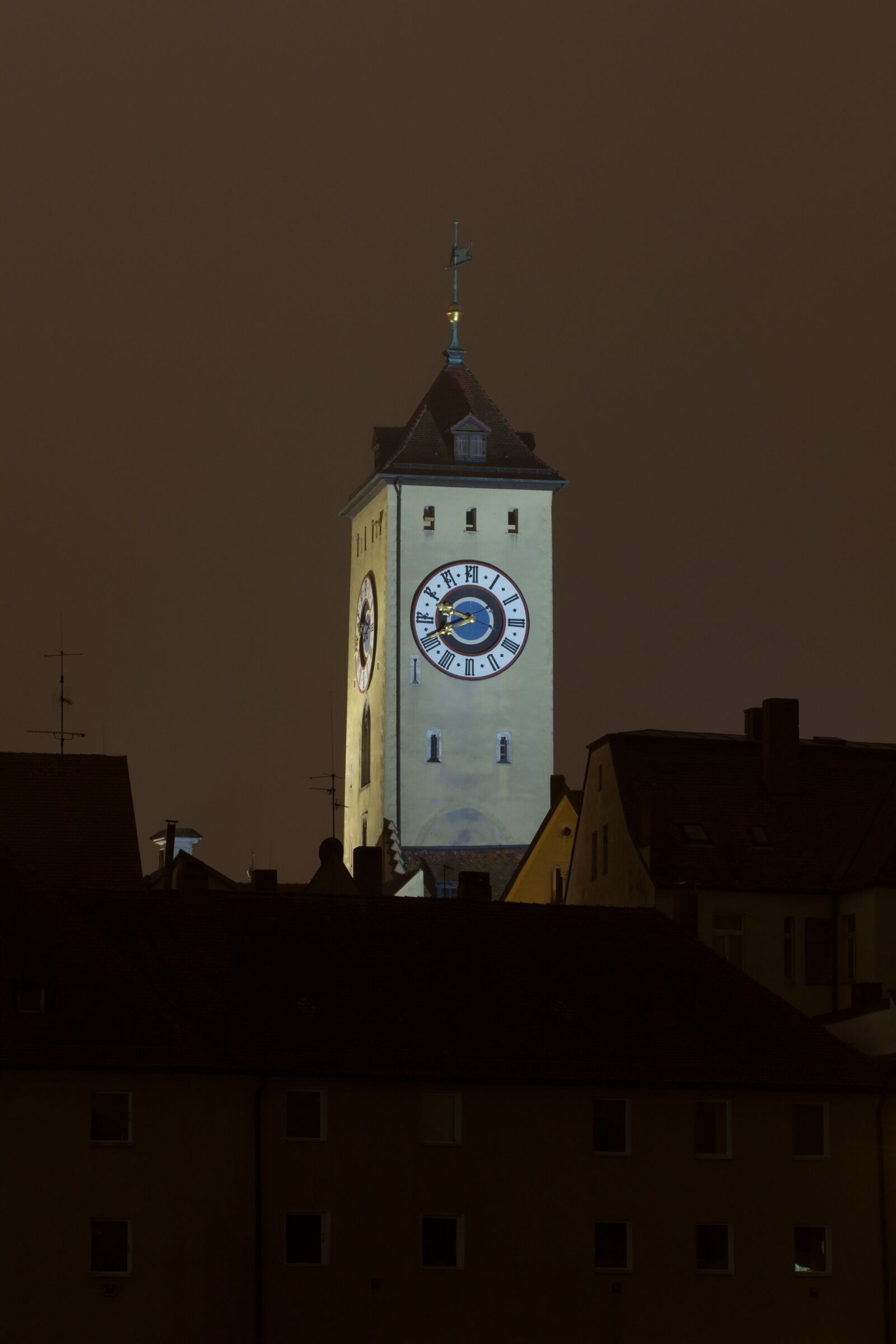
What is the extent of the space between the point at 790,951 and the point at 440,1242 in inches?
623

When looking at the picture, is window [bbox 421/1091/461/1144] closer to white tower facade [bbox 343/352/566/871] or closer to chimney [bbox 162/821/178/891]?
chimney [bbox 162/821/178/891]

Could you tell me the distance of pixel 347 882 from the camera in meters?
99.4

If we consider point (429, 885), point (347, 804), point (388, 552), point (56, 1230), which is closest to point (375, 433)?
point (388, 552)

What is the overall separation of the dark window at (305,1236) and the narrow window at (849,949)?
17.2 metres

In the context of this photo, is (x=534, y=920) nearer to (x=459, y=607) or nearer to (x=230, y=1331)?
(x=230, y=1331)

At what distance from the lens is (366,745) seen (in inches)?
5610

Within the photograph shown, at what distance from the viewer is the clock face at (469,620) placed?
456 ft

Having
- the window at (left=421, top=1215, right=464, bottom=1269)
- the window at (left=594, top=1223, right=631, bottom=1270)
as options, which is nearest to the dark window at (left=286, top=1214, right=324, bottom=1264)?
the window at (left=421, top=1215, right=464, bottom=1269)

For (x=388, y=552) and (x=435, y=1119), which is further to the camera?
(x=388, y=552)

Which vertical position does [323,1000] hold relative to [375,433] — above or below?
below

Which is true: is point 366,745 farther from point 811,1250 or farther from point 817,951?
point 811,1250

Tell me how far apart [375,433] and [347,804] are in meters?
14.3

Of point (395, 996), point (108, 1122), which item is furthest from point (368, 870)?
point (108, 1122)

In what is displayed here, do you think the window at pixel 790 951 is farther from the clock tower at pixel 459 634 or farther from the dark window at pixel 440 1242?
the clock tower at pixel 459 634
